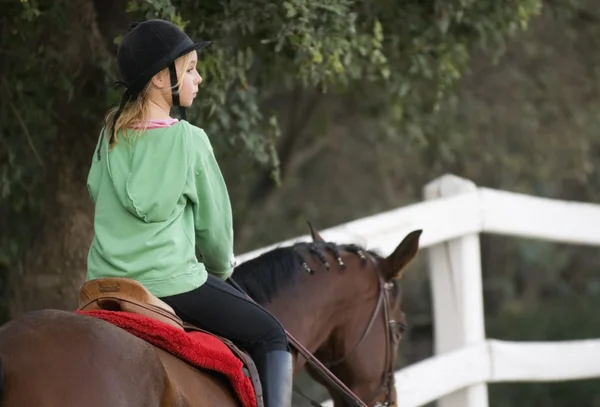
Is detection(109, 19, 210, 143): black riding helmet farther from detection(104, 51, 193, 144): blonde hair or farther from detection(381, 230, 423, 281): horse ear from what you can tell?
detection(381, 230, 423, 281): horse ear

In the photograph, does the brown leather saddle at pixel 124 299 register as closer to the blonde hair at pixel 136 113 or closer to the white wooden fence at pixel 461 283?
the blonde hair at pixel 136 113

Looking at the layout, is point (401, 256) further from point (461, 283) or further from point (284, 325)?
point (461, 283)

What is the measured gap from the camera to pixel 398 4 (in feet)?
19.8

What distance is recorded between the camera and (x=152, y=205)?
3543 millimetres

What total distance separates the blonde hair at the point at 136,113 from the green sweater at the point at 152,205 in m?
0.03

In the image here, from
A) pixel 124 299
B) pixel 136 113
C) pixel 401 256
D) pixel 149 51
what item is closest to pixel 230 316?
pixel 124 299

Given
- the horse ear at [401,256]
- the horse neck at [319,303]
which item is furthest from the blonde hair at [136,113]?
the horse ear at [401,256]

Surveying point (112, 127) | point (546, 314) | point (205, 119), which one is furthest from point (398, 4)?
point (546, 314)

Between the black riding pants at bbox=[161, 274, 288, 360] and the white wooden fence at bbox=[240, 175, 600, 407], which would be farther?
the white wooden fence at bbox=[240, 175, 600, 407]

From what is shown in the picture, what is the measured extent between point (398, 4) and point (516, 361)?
199 cm

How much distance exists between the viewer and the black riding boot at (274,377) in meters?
3.86

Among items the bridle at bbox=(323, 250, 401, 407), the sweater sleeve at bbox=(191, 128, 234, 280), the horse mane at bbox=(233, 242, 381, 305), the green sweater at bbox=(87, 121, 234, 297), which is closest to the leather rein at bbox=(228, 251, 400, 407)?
the bridle at bbox=(323, 250, 401, 407)

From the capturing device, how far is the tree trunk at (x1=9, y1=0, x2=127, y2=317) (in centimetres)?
511

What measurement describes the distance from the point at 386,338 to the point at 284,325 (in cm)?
54
